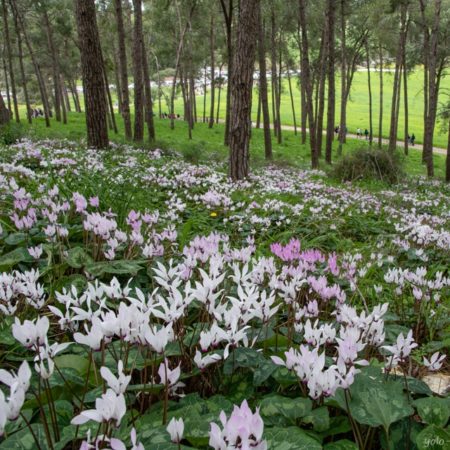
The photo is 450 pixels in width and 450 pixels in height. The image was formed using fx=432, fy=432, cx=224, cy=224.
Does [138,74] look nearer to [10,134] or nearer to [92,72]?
[10,134]

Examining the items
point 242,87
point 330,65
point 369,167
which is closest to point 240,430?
point 242,87

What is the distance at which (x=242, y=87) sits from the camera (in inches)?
357

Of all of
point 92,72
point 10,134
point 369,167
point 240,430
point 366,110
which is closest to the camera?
point 240,430

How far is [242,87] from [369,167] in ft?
26.4

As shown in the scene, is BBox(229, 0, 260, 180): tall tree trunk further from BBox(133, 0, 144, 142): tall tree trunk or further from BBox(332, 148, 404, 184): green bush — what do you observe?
BBox(133, 0, 144, 142): tall tree trunk

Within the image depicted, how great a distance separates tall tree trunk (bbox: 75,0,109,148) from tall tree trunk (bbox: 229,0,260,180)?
393 centimetres

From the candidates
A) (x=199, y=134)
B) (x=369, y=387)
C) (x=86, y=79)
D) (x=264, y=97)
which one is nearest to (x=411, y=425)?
(x=369, y=387)

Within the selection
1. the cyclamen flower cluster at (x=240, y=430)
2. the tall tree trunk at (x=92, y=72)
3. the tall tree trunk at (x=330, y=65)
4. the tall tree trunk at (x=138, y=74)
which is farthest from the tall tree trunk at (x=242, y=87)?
the tall tree trunk at (x=330, y=65)

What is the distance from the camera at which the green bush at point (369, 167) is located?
1520 cm

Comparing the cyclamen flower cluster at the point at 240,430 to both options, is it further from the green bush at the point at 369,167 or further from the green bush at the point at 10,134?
the green bush at the point at 369,167

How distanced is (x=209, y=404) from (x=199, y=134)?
38.3 meters

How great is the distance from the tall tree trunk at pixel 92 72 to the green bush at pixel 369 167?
8.23 m

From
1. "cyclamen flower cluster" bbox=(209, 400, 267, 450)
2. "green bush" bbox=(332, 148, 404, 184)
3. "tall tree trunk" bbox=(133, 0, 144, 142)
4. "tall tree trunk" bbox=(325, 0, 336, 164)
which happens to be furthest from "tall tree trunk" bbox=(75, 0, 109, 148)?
"tall tree trunk" bbox=(325, 0, 336, 164)

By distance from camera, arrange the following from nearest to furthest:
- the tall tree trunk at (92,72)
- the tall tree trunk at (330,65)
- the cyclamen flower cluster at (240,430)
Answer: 1. the cyclamen flower cluster at (240,430)
2. the tall tree trunk at (92,72)
3. the tall tree trunk at (330,65)
